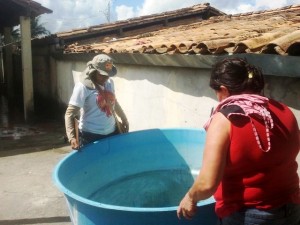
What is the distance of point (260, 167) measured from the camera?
1.76m

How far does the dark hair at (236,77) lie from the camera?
1.83 meters

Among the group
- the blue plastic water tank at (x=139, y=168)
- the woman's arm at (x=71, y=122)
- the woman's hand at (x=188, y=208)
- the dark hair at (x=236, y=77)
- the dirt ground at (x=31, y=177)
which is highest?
the dark hair at (x=236, y=77)

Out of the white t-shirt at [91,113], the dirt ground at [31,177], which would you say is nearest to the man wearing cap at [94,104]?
the white t-shirt at [91,113]

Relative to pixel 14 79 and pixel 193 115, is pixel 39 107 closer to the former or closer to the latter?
pixel 14 79

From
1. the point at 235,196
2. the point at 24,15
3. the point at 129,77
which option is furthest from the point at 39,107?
the point at 235,196

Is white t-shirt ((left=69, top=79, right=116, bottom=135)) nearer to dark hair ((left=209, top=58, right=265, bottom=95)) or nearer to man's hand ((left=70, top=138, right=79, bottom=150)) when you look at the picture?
man's hand ((left=70, top=138, right=79, bottom=150))

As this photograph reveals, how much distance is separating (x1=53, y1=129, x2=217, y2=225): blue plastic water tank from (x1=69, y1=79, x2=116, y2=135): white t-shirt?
41 centimetres

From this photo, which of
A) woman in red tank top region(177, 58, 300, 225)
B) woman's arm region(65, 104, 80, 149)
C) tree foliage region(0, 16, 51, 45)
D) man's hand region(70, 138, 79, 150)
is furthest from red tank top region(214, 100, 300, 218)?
tree foliage region(0, 16, 51, 45)

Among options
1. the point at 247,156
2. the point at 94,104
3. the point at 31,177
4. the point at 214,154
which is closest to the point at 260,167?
the point at 247,156

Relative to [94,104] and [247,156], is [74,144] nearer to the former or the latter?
[94,104]

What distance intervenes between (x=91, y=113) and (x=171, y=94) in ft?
6.01

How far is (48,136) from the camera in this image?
8734 mm

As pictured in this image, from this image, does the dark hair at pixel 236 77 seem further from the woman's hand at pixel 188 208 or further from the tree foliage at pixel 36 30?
the tree foliage at pixel 36 30

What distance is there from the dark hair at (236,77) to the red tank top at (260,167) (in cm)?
14
